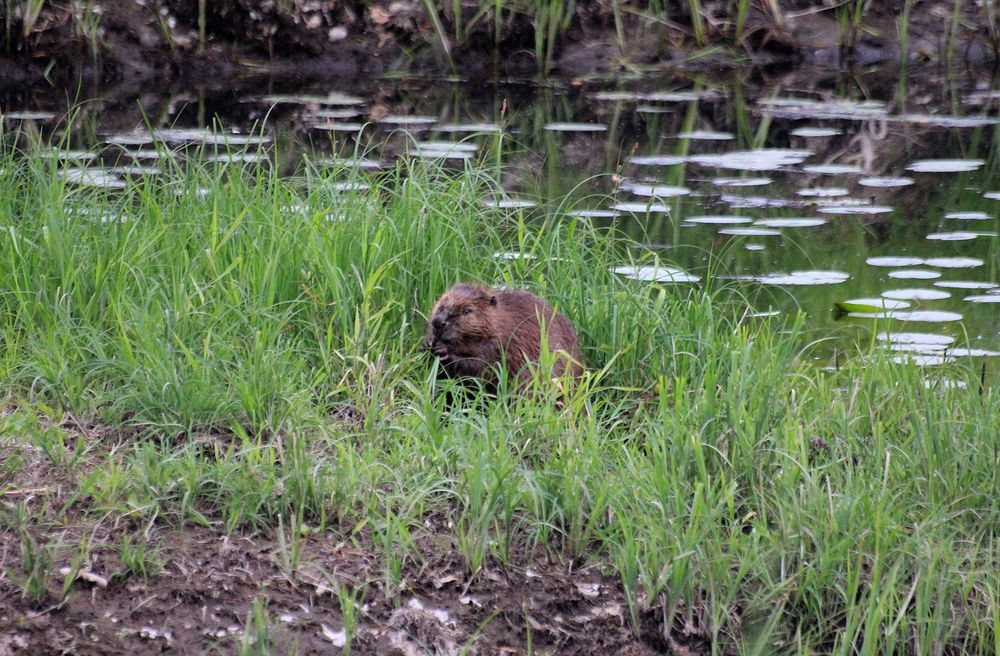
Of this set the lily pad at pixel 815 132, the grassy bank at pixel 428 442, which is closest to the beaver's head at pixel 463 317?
the grassy bank at pixel 428 442

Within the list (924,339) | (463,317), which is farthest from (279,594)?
(924,339)

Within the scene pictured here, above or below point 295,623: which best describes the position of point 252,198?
above

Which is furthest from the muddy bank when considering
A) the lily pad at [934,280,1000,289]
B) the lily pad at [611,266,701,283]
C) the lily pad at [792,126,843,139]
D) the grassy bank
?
the grassy bank

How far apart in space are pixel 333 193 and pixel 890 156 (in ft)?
14.1

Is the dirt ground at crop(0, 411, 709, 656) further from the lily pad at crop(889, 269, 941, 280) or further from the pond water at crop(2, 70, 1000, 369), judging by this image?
the lily pad at crop(889, 269, 941, 280)

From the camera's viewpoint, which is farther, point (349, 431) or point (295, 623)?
point (349, 431)

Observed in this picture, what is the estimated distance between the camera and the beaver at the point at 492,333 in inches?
158

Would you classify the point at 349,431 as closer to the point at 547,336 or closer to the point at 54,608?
the point at 547,336

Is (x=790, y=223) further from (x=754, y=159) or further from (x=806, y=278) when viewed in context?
(x=754, y=159)

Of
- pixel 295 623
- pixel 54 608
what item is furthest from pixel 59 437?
pixel 295 623

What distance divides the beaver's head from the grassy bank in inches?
6.0

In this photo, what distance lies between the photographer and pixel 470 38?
10984 mm

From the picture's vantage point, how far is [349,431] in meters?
3.65

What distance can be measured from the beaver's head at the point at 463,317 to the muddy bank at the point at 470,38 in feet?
22.3
